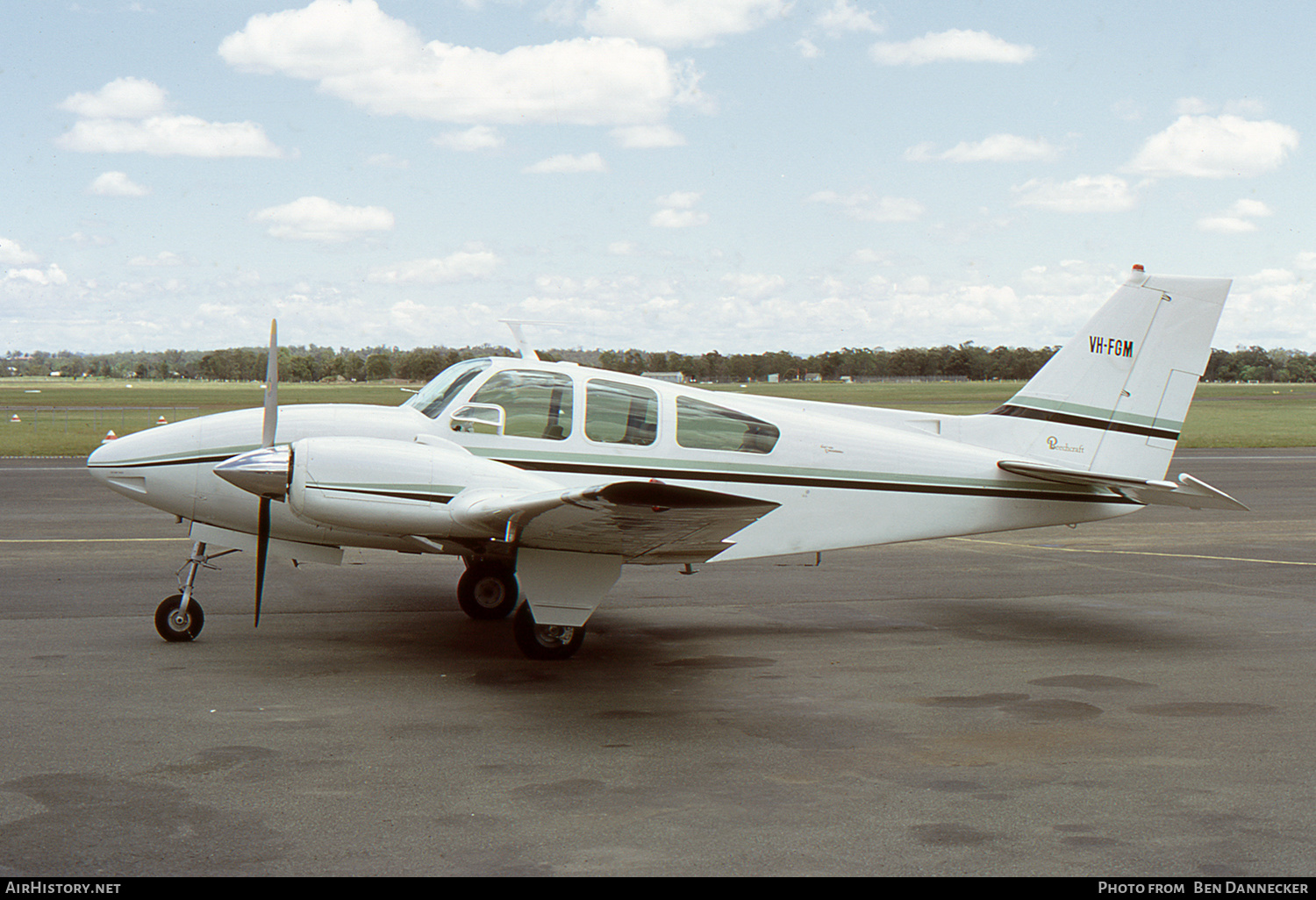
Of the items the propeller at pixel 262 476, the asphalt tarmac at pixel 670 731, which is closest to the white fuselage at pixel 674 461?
the propeller at pixel 262 476

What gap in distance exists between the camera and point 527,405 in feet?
30.0

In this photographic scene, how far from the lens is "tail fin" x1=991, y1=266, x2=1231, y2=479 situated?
1052 cm

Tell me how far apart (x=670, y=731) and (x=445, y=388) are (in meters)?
4.03

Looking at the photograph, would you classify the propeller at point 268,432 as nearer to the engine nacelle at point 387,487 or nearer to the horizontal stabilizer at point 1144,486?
the engine nacelle at point 387,487

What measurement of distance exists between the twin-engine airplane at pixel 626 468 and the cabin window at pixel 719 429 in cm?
2

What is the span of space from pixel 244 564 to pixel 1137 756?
36.8 ft

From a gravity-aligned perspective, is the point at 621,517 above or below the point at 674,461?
below

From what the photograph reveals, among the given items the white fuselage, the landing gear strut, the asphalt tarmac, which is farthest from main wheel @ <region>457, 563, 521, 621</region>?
the landing gear strut

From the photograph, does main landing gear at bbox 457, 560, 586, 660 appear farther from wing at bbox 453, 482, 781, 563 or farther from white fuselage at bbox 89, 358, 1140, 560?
wing at bbox 453, 482, 781, 563

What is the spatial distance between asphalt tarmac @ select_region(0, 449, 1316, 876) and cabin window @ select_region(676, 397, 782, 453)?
6.11 ft

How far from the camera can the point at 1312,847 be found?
4.98m

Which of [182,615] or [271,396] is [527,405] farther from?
[182,615]

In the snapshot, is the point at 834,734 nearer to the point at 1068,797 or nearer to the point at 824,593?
the point at 1068,797

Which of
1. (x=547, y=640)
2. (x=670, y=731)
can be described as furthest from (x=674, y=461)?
(x=670, y=731)
